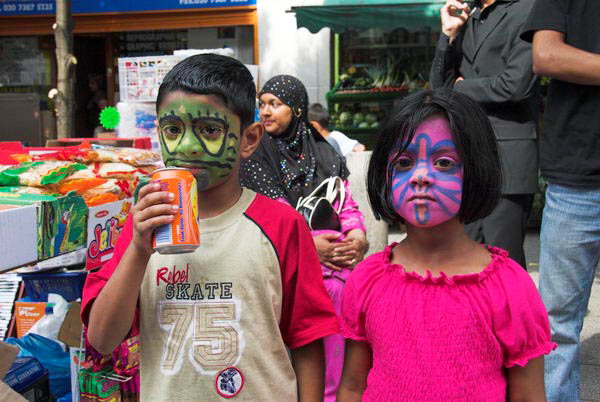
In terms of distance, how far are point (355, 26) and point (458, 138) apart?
281 inches

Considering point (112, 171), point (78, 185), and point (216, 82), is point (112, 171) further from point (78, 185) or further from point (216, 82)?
point (216, 82)

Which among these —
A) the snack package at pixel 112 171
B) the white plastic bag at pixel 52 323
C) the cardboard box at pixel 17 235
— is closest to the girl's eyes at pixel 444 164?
the cardboard box at pixel 17 235

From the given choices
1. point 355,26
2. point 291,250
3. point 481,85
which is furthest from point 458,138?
point 355,26

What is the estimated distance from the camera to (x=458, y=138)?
5.63ft

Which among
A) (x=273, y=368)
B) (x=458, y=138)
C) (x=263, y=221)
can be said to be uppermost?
(x=458, y=138)

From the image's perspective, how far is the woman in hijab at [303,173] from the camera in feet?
11.6

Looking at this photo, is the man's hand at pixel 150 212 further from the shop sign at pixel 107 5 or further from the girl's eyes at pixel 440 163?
the shop sign at pixel 107 5

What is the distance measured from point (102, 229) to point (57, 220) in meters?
→ 0.36

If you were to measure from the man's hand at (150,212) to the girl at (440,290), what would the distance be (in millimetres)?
566

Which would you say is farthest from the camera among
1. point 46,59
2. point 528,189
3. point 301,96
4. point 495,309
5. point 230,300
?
point 46,59

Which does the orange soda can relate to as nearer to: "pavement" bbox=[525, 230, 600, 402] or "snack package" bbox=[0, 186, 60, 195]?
"snack package" bbox=[0, 186, 60, 195]

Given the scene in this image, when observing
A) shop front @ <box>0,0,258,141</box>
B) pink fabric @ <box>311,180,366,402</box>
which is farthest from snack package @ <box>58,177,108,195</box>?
shop front @ <box>0,0,258,141</box>

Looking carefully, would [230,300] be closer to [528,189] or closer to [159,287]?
[159,287]

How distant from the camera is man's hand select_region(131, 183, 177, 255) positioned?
157 centimetres
